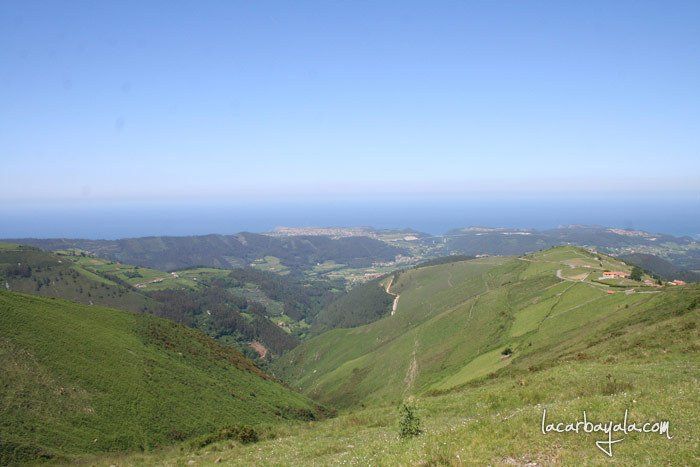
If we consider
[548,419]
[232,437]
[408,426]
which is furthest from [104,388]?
[548,419]

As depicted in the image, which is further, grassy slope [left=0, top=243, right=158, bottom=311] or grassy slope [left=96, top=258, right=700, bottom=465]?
grassy slope [left=0, top=243, right=158, bottom=311]

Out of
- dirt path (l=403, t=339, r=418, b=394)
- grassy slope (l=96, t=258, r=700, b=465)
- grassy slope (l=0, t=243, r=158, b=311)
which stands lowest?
dirt path (l=403, t=339, r=418, b=394)

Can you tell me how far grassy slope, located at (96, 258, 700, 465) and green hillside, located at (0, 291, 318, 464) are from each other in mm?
6674

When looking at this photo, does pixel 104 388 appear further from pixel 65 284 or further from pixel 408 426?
pixel 65 284

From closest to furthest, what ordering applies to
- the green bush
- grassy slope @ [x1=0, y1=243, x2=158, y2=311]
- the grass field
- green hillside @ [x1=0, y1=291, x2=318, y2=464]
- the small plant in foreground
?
the grass field < the small plant in foreground < the green bush < green hillside @ [x1=0, y1=291, x2=318, y2=464] < grassy slope @ [x1=0, y1=243, x2=158, y2=311]

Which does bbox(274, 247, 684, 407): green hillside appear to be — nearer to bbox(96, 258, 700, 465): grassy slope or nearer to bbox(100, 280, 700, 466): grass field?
bbox(96, 258, 700, 465): grassy slope

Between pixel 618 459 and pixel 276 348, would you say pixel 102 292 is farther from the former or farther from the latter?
pixel 618 459

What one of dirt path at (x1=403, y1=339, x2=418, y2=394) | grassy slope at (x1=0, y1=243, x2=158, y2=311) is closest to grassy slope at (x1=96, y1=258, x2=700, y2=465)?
dirt path at (x1=403, y1=339, x2=418, y2=394)

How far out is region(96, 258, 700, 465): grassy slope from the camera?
12875 millimetres

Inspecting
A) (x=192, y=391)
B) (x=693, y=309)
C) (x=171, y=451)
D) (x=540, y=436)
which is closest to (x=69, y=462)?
(x=171, y=451)

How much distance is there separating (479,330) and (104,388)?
63.1m

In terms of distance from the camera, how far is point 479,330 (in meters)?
78.5

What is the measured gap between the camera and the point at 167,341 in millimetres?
62719

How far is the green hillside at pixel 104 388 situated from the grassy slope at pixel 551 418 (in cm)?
667
